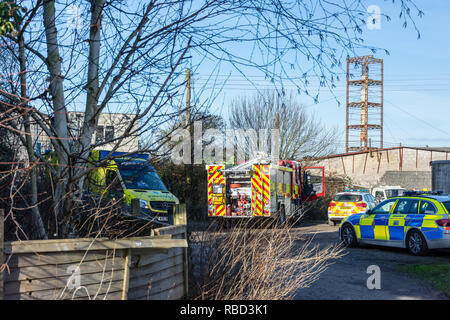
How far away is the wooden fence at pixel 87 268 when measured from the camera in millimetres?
3846

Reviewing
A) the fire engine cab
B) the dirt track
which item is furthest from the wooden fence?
the fire engine cab

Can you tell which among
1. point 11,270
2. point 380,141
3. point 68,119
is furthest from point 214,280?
point 380,141

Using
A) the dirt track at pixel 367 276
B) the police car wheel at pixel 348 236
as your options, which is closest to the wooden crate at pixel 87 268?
the dirt track at pixel 367 276

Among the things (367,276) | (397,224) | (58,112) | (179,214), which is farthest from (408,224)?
(58,112)

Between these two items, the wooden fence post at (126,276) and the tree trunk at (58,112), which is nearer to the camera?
the wooden fence post at (126,276)

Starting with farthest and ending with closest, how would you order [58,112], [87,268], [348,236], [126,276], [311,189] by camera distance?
[311,189]
[348,236]
[58,112]
[126,276]
[87,268]

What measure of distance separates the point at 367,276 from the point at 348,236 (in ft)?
17.3

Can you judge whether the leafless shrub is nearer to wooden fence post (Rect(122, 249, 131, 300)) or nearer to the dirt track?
the dirt track

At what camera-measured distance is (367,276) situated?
10047 millimetres

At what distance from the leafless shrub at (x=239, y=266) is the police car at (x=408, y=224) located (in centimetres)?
667

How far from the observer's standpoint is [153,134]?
208 inches
